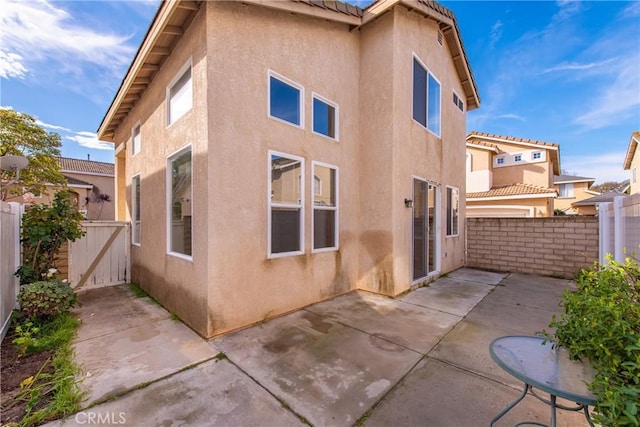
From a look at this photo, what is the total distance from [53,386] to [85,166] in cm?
2781

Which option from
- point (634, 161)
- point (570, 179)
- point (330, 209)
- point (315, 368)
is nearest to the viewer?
point (315, 368)

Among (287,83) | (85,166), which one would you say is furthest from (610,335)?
(85,166)

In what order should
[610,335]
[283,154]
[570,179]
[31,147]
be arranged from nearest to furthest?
1. [610,335]
2. [283,154]
3. [31,147]
4. [570,179]

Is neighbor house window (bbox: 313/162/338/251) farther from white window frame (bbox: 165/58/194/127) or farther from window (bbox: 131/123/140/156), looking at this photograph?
window (bbox: 131/123/140/156)

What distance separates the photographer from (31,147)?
14672mm

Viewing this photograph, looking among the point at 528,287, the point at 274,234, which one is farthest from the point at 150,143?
the point at 528,287

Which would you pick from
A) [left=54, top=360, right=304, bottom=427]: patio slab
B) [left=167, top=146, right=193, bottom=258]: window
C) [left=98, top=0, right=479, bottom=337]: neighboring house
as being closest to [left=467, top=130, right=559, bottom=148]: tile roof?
[left=98, top=0, right=479, bottom=337]: neighboring house

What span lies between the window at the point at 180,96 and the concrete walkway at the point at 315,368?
12.3 feet

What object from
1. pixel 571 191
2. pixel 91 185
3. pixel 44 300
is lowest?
pixel 44 300

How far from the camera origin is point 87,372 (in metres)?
3.03

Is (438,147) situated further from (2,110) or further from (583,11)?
(2,110)

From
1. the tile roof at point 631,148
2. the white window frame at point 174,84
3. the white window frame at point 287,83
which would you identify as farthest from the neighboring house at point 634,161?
the white window frame at point 174,84

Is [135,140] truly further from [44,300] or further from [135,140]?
[44,300]

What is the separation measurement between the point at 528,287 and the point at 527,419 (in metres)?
5.66
